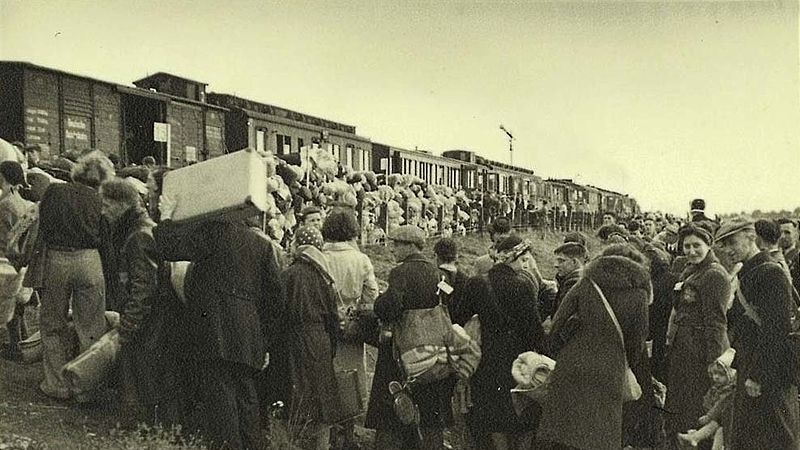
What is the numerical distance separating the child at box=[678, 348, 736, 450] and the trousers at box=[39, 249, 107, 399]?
404 cm

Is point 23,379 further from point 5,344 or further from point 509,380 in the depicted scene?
point 509,380

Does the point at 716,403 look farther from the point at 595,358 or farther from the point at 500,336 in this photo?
the point at 500,336

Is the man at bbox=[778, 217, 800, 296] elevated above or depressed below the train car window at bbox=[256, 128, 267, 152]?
below

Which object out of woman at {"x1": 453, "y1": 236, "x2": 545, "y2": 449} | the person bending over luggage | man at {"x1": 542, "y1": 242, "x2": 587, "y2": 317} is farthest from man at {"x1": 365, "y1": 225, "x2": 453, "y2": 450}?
the person bending over luggage

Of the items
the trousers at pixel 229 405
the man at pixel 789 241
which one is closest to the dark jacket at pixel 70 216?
the trousers at pixel 229 405

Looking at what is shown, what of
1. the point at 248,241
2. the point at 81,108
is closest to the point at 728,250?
the point at 248,241

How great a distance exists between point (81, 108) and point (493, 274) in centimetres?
1640

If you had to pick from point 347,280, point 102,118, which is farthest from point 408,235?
point 102,118

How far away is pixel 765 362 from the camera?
12.6ft

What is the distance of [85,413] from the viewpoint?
434 centimetres

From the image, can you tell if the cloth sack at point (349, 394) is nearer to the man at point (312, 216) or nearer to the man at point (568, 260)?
the man at point (312, 216)

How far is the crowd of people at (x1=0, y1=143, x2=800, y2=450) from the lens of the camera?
3832 mm

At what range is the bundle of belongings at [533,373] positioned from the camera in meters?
3.95

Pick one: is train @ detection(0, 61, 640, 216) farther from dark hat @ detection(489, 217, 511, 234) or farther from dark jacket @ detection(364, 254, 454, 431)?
dark jacket @ detection(364, 254, 454, 431)
